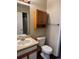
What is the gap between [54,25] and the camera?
319cm

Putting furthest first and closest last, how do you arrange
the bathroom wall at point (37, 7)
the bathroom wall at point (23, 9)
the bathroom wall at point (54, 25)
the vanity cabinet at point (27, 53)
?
the bathroom wall at point (54, 25) → the bathroom wall at point (37, 7) → the bathroom wall at point (23, 9) → the vanity cabinet at point (27, 53)

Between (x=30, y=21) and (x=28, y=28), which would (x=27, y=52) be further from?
(x=30, y=21)

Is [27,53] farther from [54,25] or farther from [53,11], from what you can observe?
[53,11]

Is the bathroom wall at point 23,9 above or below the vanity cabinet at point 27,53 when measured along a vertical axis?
above

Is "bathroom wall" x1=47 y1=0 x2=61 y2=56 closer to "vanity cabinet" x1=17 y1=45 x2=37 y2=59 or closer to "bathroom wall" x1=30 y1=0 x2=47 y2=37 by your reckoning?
"bathroom wall" x1=30 y1=0 x2=47 y2=37

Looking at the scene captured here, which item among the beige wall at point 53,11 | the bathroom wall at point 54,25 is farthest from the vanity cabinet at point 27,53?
the beige wall at point 53,11

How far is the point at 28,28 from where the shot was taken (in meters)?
2.72

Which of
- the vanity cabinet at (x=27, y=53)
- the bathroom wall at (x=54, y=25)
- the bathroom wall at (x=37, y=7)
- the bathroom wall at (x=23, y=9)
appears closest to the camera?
the vanity cabinet at (x=27, y=53)

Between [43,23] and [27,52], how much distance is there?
158cm

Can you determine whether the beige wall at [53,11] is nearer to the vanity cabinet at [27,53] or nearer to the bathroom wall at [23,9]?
the bathroom wall at [23,9]

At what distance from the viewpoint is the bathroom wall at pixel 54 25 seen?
302 cm
